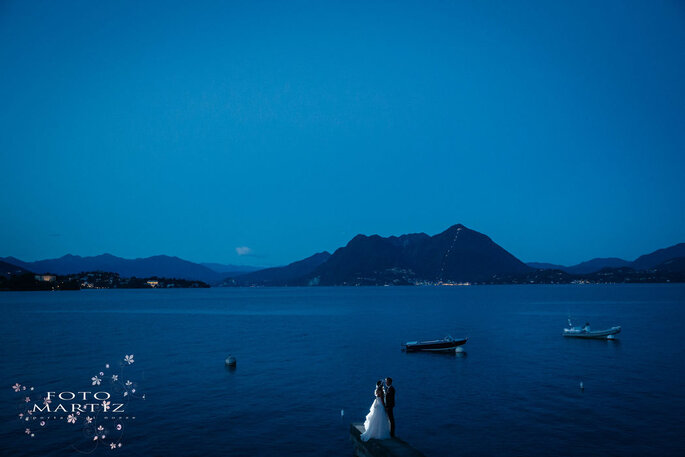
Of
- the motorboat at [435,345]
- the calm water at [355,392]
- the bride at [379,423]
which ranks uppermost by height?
the bride at [379,423]

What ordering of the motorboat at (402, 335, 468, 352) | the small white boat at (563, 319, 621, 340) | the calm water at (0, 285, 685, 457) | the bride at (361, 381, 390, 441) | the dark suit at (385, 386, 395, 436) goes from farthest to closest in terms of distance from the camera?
the small white boat at (563, 319, 621, 340)
the motorboat at (402, 335, 468, 352)
the calm water at (0, 285, 685, 457)
the dark suit at (385, 386, 395, 436)
the bride at (361, 381, 390, 441)

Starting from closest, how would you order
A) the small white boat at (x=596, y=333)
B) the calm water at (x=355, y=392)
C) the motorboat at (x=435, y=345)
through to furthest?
the calm water at (x=355, y=392) < the motorboat at (x=435, y=345) < the small white boat at (x=596, y=333)

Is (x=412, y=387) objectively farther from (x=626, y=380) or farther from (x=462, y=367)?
(x=626, y=380)

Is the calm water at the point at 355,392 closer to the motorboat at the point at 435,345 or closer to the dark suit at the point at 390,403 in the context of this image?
the motorboat at the point at 435,345

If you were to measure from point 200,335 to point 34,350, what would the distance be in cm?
2622

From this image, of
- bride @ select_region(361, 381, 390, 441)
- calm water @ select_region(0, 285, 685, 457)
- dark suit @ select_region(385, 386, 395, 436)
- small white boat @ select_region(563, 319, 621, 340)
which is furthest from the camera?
small white boat @ select_region(563, 319, 621, 340)

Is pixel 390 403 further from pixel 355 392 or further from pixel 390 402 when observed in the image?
pixel 355 392

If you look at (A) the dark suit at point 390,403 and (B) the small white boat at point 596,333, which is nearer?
(A) the dark suit at point 390,403

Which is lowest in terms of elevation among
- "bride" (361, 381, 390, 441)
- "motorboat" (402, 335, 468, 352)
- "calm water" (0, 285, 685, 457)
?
"calm water" (0, 285, 685, 457)

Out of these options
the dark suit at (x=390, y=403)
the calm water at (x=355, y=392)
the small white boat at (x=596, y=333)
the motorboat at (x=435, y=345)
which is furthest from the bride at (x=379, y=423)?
the small white boat at (x=596, y=333)

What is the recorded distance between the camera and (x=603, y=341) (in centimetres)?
7469

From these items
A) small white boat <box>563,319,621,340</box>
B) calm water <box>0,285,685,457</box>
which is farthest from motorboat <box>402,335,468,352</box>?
small white boat <box>563,319,621,340</box>

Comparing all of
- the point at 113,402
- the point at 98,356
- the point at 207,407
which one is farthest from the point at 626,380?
the point at 98,356

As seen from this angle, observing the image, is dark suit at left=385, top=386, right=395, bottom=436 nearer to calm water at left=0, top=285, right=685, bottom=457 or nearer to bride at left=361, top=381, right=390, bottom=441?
bride at left=361, top=381, right=390, bottom=441
